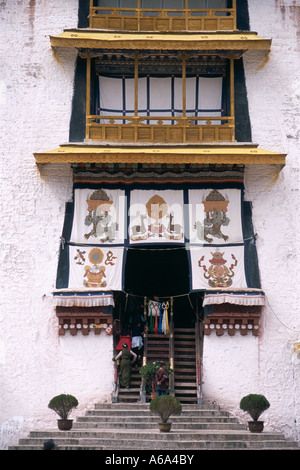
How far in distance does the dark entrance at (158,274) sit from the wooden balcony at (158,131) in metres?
3.28

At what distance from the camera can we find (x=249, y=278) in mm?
16594

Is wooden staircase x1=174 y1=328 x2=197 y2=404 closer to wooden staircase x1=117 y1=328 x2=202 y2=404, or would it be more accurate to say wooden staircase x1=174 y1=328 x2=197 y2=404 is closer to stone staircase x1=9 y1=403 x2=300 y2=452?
wooden staircase x1=117 y1=328 x2=202 y2=404

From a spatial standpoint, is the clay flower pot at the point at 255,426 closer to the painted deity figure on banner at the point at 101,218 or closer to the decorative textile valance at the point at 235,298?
the decorative textile valance at the point at 235,298

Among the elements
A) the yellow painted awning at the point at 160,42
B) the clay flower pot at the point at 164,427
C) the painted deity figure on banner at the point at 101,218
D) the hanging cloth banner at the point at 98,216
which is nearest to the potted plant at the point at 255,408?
the clay flower pot at the point at 164,427

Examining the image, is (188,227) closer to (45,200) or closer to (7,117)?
(45,200)

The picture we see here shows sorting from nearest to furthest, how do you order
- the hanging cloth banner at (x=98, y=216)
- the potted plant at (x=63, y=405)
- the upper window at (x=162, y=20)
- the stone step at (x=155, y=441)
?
the stone step at (x=155, y=441), the potted plant at (x=63, y=405), the hanging cloth banner at (x=98, y=216), the upper window at (x=162, y=20)

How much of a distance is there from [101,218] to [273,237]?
3497 millimetres

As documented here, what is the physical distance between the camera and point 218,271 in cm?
1652

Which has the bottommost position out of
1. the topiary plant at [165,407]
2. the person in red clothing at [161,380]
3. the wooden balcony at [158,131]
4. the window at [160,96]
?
the topiary plant at [165,407]

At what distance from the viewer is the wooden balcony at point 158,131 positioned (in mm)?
17000

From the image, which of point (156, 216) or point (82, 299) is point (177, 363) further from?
point (156, 216)

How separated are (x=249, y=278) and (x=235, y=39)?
4852 mm

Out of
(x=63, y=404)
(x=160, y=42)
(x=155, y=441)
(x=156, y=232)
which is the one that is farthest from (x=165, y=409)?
(x=160, y=42)

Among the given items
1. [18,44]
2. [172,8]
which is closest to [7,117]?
[18,44]
